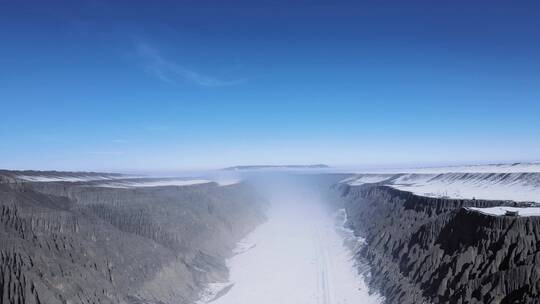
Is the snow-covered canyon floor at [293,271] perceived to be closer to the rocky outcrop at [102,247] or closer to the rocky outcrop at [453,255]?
the rocky outcrop at [102,247]

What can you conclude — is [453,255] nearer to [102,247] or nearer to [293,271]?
[293,271]

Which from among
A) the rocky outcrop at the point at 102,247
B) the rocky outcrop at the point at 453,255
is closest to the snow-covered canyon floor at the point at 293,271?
the rocky outcrop at the point at 102,247

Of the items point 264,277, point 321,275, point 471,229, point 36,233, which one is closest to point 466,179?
point 321,275

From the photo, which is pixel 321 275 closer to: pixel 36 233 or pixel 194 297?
pixel 194 297

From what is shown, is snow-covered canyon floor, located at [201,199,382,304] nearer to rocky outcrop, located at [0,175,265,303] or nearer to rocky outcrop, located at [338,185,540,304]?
rocky outcrop, located at [0,175,265,303]

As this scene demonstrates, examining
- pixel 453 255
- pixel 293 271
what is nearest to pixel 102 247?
pixel 293 271

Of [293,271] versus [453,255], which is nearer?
[453,255]
